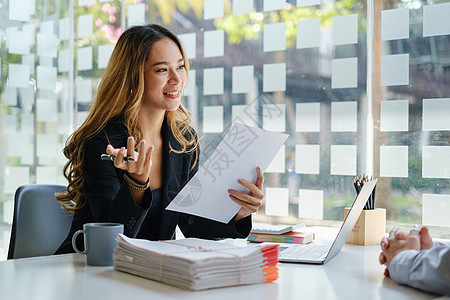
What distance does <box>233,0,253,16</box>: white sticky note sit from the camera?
3.13m

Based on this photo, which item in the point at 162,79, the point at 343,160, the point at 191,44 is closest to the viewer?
the point at 162,79

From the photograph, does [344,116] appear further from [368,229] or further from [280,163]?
[368,229]

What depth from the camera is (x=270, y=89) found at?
120 inches

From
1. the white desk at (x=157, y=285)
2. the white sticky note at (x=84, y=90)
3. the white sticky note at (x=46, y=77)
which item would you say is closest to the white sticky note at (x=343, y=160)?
the white desk at (x=157, y=285)

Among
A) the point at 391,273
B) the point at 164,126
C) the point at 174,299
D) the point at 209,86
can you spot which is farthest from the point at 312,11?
the point at 174,299

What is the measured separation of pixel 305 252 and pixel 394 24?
5.10 feet

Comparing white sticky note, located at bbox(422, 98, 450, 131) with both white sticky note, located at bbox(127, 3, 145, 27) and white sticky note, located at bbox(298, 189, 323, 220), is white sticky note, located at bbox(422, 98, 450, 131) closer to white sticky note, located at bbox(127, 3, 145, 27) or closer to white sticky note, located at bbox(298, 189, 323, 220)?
white sticky note, located at bbox(298, 189, 323, 220)

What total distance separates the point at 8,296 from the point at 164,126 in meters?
1.17

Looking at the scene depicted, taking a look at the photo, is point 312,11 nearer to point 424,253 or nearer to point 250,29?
point 250,29

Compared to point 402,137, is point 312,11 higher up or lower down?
higher up

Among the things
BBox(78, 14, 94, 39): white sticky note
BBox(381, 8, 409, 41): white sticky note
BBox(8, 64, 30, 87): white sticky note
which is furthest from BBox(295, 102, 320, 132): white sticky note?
BBox(8, 64, 30, 87): white sticky note

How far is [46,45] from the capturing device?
3855 mm

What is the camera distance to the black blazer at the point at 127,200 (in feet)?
5.17

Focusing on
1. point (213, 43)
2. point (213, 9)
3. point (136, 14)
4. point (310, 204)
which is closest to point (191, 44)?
point (213, 43)
